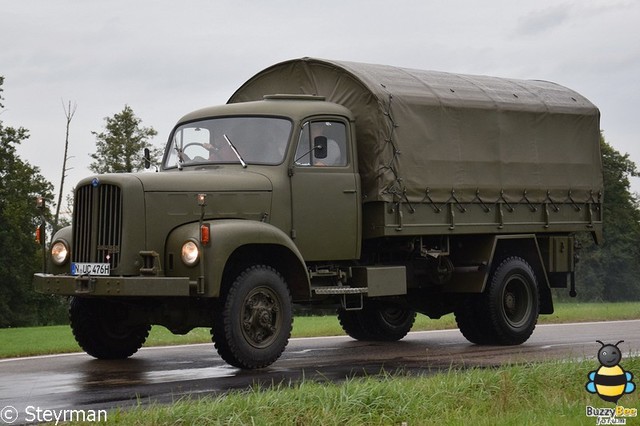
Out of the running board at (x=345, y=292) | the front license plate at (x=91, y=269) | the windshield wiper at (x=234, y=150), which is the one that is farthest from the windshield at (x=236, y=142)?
the front license plate at (x=91, y=269)

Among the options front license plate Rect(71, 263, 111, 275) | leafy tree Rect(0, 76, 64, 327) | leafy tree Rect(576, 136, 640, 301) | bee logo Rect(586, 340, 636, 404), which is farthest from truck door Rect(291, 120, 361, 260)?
leafy tree Rect(576, 136, 640, 301)

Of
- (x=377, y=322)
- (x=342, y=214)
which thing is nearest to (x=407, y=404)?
(x=342, y=214)

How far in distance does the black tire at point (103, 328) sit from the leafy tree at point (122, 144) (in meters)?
42.7

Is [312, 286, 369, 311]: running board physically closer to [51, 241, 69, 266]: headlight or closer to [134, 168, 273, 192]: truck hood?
[134, 168, 273, 192]: truck hood

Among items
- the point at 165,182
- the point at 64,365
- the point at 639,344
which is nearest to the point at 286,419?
the point at 165,182

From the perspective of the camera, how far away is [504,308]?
1702 cm

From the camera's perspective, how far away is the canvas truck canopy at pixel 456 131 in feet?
50.4

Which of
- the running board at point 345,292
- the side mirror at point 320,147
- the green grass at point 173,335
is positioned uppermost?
the side mirror at point 320,147

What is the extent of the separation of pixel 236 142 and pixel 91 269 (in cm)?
271

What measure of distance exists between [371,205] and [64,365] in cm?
446

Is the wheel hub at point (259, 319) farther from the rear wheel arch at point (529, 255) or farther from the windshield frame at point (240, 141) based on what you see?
the rear wheel arch at point (529, 255)

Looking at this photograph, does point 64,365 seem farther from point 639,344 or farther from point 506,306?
point 639,344

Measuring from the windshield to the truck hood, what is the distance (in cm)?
33

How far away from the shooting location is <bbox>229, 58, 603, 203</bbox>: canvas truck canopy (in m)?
15.4
